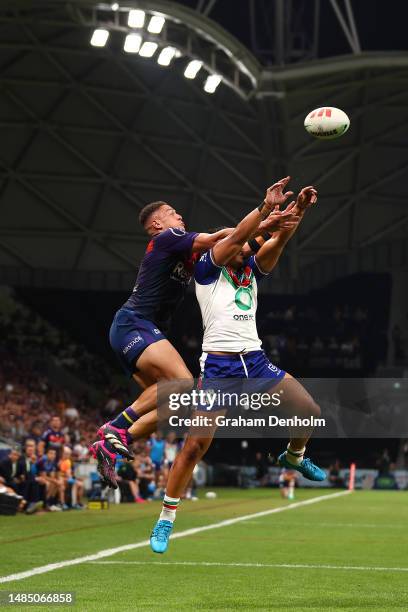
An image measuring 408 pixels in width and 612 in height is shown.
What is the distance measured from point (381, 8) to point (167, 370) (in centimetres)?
3252

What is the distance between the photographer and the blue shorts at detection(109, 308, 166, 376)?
1064 cm

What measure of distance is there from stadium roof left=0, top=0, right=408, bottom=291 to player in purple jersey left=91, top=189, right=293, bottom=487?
77.1ft

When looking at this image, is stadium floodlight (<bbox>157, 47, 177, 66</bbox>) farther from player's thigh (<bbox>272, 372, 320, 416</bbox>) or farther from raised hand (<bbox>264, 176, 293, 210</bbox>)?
player's thigh (<bbox>272, 372, 320, 416</bbox>)

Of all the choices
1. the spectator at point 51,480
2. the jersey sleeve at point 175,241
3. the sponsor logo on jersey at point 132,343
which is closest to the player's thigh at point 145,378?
the sponsor logo on jersey at point 132,343

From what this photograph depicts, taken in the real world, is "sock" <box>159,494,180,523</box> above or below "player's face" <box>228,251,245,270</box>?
below

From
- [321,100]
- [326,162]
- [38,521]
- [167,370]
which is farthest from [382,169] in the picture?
[167,370]

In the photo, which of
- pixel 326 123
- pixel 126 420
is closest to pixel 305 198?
pixel 326 123

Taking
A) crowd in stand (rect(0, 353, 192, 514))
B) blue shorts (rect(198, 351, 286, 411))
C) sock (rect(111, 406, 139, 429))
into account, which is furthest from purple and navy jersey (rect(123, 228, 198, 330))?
crowd in stand (rect(0, 353, 192, 514))

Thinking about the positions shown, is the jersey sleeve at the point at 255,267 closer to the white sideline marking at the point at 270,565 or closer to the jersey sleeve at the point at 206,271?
the jersey sleeve at the point at 206,271

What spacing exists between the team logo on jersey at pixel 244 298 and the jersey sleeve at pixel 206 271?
0.28m

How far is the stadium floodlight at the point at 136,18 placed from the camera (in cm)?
3170

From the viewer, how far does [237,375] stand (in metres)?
10.6

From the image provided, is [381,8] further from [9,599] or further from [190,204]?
[9,599]

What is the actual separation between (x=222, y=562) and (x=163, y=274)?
492 cm
